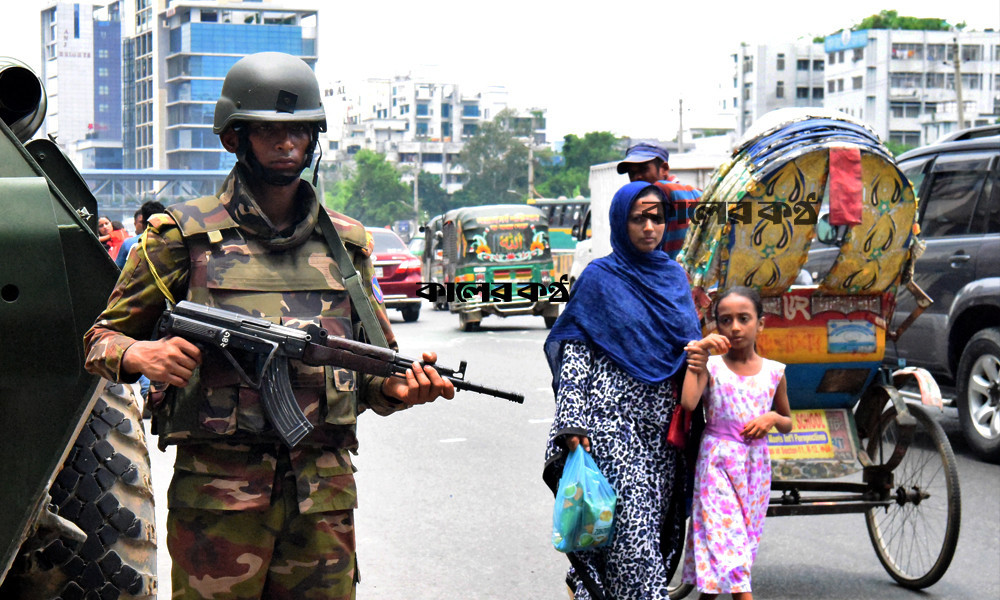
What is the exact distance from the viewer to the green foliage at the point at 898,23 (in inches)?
4048

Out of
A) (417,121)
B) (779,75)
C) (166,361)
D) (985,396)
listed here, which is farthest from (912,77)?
(166,361)

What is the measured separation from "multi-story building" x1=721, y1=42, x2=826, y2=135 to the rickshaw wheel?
4530 inches

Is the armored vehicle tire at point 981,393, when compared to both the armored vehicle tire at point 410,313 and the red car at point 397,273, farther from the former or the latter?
the armored vehicle tire at point 410,313

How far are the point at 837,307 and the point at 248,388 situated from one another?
144 inches

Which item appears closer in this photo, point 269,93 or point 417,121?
point 269,93

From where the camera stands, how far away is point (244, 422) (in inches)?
124

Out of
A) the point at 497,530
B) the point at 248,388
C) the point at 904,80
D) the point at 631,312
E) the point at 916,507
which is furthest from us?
the point at 904,80

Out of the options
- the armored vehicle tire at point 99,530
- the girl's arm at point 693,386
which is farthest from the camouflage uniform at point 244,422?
the girl's arm at point 693,386

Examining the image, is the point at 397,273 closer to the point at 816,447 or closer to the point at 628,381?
the point at 816,447

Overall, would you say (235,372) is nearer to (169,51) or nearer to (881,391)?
(881,391)

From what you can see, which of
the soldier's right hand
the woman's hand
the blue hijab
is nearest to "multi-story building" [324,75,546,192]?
the blue hijab

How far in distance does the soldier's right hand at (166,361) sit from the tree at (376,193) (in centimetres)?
11231

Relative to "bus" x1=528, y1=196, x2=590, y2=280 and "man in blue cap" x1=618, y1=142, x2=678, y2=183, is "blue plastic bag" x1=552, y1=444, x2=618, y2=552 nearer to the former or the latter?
"man in blue cap" x1=618, y1=142, x2=678, y2=183

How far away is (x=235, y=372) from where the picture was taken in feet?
10.5
